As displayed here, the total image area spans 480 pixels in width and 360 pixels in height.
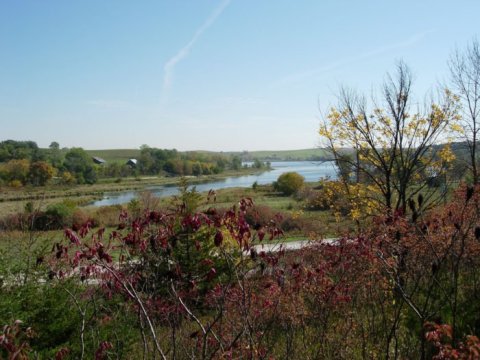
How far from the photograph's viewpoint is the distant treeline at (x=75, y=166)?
263 ft

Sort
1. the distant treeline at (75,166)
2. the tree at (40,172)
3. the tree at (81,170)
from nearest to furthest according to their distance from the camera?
the tree at (40,172) < the distant treeline at (75,166) < the tree at (81,170)

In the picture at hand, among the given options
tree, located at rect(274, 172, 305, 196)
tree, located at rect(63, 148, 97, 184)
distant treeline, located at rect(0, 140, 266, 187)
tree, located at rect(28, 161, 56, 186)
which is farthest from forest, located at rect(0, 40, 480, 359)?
tree, located at rect(63, 148, 97, 184)

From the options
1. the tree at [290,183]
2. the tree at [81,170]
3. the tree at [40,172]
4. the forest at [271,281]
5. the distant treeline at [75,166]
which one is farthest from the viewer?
the tree at [81,170]

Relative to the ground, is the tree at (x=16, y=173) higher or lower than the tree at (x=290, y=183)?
higher

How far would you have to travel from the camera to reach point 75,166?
101 meters

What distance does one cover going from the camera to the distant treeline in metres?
80.1

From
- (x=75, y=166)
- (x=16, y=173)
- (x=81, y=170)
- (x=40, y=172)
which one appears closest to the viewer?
(x=40, y=172)

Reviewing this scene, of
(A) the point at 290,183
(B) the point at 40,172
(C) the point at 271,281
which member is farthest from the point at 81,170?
(C) the point at 271,281

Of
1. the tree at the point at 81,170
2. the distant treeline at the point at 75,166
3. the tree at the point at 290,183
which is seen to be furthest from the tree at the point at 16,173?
the tree at the point at 290,183

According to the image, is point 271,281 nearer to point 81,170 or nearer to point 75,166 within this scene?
point 81,170

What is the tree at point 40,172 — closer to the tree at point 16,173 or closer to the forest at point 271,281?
the tree at point 16,173

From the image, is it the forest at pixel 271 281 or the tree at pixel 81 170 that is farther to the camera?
the tree at pixel 81 170

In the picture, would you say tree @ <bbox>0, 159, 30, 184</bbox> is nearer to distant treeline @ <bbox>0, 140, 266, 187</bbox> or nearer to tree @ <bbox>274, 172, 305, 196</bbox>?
distant treeline @ <bbox>0, 140, 266, 187</bbox>

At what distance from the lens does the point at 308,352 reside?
5.16 m
